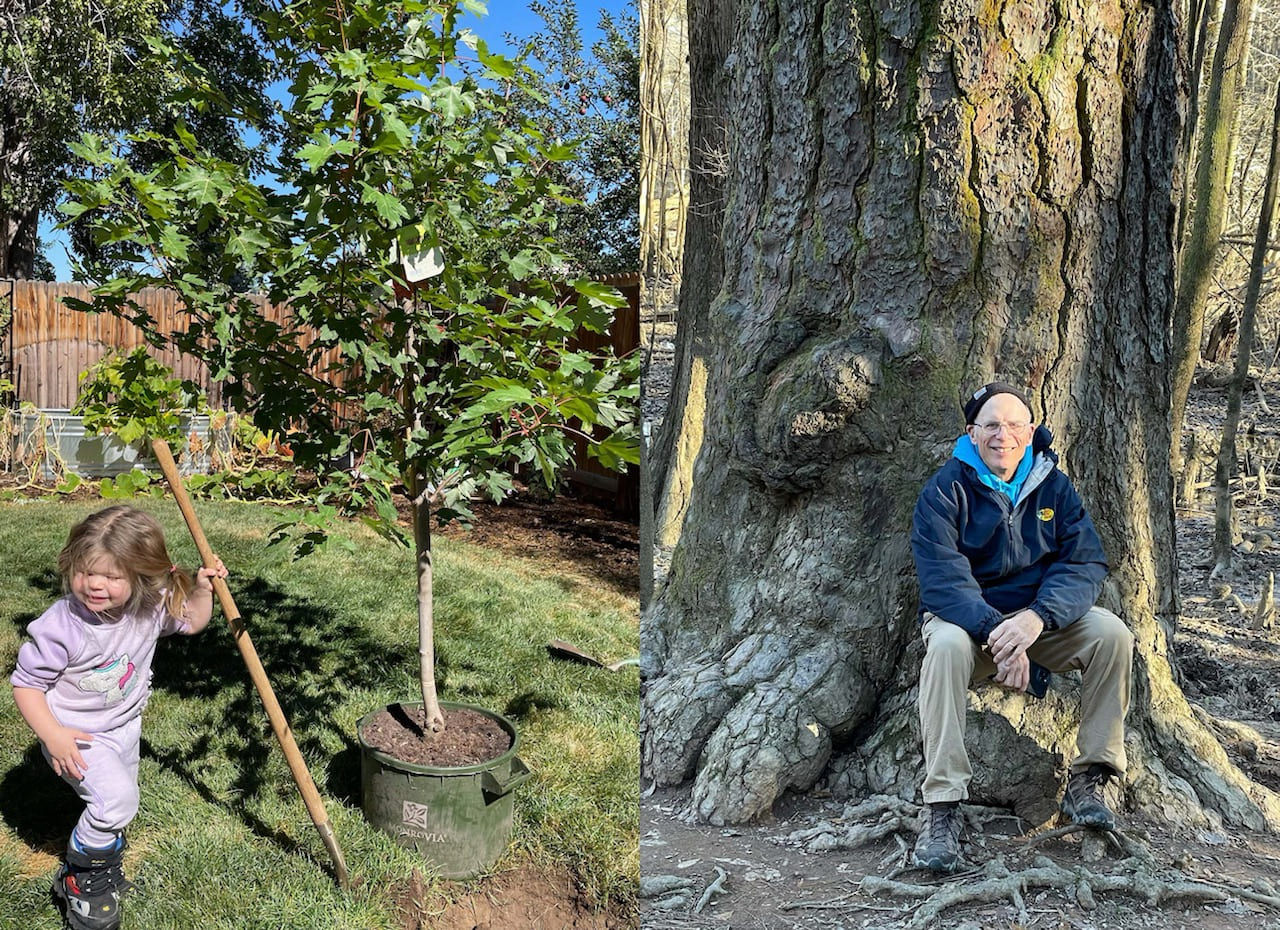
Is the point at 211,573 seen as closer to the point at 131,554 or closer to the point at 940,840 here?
the point at 131,554

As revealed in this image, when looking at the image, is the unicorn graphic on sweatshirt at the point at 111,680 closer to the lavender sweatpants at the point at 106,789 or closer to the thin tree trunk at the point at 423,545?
the lavender sweatpants at the point at 106,789

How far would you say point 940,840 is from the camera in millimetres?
2424

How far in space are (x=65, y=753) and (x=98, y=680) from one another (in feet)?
0.63

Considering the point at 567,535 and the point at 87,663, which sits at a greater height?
the point at 87,663

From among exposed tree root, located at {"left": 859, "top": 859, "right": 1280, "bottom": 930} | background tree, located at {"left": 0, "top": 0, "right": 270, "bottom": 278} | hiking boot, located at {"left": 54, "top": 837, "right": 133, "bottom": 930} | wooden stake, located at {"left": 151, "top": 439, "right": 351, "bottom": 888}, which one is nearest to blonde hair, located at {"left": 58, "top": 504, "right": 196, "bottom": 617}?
wooden stake, located at {"left": 151, "top": 439, "right": 351, "bottom": 888}

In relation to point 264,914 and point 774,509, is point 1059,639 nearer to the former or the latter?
point 774,509

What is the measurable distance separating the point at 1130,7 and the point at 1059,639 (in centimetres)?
170

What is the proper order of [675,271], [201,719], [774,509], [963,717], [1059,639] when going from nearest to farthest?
1. [963,717]
2. [1059,639]
3. [774,509]
4. [201,719]
5. [675,271]

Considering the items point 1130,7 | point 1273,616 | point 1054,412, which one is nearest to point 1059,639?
point 1054,412

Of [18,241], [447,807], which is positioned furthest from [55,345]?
[447,807]

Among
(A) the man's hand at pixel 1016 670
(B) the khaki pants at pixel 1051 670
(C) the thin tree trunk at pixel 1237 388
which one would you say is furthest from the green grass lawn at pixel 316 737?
(C) the thin tree trunk at pixel 1237 388

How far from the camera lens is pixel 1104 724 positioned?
8.36ft

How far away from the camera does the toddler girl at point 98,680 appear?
94.9 inches

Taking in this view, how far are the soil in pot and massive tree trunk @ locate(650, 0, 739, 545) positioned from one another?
6.47 ft
